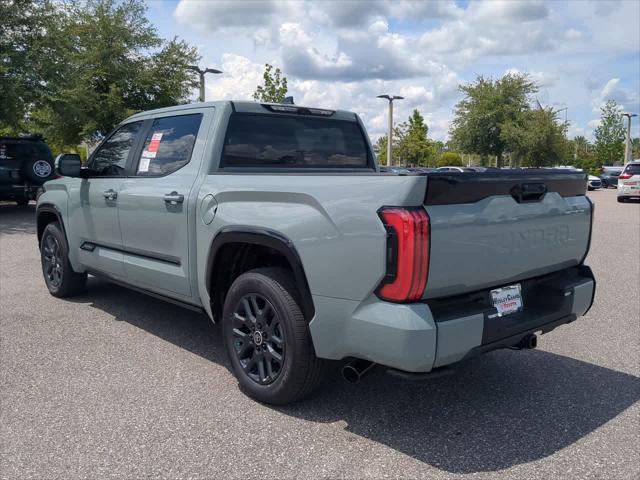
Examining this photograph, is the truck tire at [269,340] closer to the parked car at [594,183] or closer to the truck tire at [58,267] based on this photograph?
the truck tire at [58,267]

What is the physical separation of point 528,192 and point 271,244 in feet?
4.77

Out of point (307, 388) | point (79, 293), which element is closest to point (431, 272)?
point (307, 388)

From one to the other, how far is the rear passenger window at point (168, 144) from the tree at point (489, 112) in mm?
37833

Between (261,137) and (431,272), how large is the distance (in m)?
2.13

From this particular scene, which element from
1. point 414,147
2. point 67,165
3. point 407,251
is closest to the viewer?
point 407,251

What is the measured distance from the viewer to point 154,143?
468cm

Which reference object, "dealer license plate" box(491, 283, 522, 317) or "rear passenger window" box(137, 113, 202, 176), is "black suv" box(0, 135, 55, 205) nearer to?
"rear passenger window" box(137, 113, 202, 176)

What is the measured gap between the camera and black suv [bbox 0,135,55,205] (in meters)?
14.7

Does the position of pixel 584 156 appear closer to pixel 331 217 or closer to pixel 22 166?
pixel 22 166

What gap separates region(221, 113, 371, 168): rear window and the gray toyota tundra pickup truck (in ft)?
0.04

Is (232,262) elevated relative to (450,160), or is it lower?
lower

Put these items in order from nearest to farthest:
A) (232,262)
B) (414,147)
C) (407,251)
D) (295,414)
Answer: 1. (407,251)
2. (295,414)
3. (232,262)
4. (414,147)

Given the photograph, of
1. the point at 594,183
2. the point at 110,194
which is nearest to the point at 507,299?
the point at 110,194

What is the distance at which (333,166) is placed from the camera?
4.89 metres
